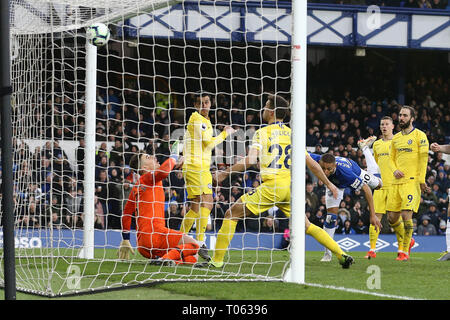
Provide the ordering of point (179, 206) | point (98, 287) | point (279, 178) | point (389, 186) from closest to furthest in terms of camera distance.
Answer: point (98, 287) → point (279, 178) → point (389, 186) → point (179, 206)

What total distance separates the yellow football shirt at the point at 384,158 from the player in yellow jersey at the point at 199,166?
3.27 meters

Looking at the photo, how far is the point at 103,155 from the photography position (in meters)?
14.1

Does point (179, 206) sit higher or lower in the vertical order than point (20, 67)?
lower

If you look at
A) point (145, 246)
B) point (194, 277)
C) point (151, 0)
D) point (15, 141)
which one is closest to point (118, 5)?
point (151, 0)

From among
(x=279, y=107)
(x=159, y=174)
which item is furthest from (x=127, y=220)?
(x=279, y=107)

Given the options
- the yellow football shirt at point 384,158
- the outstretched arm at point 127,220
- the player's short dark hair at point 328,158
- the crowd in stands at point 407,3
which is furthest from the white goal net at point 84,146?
the crowd in stands at point 407,3

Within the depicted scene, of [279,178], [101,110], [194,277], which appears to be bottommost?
[194,277]

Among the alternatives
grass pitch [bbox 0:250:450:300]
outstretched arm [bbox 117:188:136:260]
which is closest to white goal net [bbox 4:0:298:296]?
grass pitch [bbox 0:250:450:300]

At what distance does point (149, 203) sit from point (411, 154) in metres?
4.42

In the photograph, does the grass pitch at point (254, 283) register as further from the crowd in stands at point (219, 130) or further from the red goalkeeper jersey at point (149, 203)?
the crowd in stands at point (219, 130)

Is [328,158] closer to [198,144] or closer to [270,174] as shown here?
[198,144]

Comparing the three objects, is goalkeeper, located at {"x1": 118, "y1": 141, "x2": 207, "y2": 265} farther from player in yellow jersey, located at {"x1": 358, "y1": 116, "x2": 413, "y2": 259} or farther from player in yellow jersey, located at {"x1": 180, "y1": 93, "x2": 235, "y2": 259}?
A: player in yellow jersey, located at {"x1": 358, "y1": 116, "x2": 413, "y2": 259}

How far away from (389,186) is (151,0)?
199 inches
